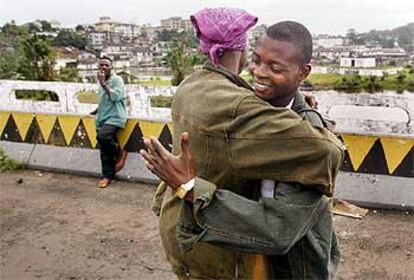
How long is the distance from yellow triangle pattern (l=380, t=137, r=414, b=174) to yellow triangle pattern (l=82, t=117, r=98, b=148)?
340cm

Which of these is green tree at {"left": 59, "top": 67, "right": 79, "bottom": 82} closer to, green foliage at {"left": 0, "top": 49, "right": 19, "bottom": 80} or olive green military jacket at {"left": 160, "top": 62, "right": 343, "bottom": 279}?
green foliage at {"left": 0, "top": 49, "right": 19, "bottom": 80}

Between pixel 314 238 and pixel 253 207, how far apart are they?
0.81 feet

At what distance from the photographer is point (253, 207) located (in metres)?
1.30

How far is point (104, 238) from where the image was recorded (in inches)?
178

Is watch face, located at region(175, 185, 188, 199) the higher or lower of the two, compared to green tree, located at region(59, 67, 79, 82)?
higher

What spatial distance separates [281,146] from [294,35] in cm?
36

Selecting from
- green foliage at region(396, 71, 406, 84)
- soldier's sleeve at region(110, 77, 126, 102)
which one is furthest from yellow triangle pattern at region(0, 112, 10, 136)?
green foliage at region(396, 71, 406, 84)

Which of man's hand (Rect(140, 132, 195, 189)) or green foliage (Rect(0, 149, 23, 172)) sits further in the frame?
green foliage (Rect(0, 149, 23, 172))

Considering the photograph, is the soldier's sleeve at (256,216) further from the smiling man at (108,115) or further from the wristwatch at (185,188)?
the smiling man at (108,115)

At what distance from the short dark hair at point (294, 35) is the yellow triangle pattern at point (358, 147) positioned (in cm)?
383

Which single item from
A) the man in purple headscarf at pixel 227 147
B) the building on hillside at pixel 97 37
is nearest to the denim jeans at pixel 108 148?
the man in purple headscarf at pixel 227 147

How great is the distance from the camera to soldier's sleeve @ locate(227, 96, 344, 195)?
1.24 metres

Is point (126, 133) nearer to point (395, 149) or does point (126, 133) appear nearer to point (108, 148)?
point (108, 148)

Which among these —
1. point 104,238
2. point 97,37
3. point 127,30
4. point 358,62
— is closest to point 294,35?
point 104,238
